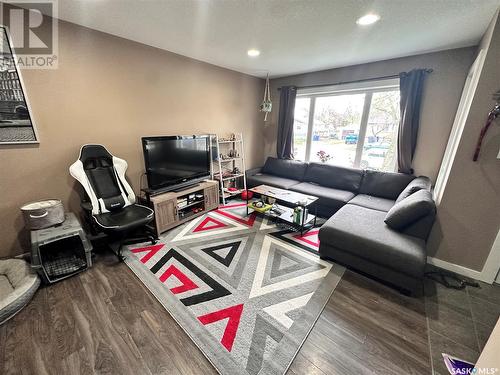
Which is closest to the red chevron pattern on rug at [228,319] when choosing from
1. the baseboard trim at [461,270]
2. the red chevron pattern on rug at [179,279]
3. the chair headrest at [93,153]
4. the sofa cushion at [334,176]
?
the red chevron pattern on rug at [179,279]

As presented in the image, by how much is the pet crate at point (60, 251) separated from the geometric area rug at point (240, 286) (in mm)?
407

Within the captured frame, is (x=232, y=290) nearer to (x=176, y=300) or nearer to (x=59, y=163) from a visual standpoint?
(x=176, y=300)

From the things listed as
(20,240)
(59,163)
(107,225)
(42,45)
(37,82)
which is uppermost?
(42,45)

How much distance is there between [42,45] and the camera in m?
1.98

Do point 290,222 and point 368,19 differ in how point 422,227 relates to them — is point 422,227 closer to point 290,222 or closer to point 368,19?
point 290,222

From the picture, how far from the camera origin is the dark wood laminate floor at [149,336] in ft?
4.12

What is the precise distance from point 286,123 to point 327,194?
1805 mm

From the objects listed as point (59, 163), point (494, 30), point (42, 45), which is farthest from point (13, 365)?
point (494, 30)

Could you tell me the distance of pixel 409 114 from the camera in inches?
114

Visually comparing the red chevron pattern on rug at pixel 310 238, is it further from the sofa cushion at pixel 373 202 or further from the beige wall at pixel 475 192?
the beige wall at pixel 475 192

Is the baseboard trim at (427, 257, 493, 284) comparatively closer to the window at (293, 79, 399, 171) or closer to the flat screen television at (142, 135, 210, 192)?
the window at (293, 79, 399, 171)

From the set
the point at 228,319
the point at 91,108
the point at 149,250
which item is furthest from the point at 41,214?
the point at 228,319

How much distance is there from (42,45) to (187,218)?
238 cm

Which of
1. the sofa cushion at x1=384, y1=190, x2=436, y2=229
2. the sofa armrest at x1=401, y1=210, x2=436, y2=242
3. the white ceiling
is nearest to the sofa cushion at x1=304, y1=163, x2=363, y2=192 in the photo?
the sofa cushion at x1=384, y1=190, x2=436, y2=229
